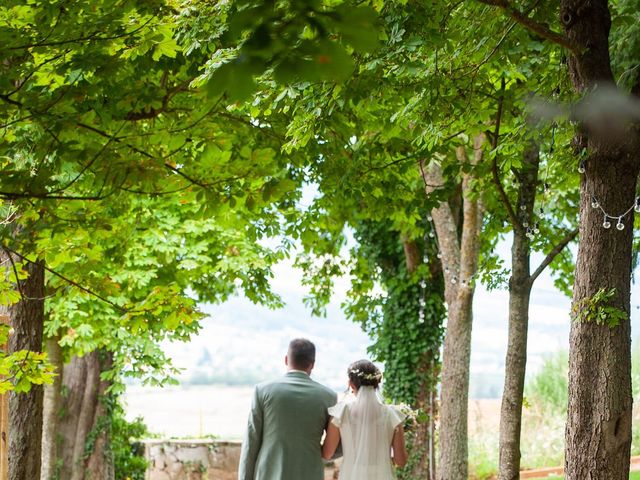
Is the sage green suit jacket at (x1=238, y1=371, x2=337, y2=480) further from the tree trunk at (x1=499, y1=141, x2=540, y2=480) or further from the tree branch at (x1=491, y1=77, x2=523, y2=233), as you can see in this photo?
the tree branch at (x1=491, y1=77, x2=523, y2=233)

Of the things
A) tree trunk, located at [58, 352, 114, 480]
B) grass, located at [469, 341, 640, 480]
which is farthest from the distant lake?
grass, located at [469, 341, 640, 480]

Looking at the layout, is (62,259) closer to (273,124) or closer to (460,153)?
(273,124)

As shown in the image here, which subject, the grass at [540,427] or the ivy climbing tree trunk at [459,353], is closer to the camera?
the ivy climbing tree trunk at [459,353]

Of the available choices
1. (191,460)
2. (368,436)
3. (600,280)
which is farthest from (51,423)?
(600,280)

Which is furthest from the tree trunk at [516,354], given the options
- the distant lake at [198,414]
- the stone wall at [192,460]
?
the distant lake at [198,414]

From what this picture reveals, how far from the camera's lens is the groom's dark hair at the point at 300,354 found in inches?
242

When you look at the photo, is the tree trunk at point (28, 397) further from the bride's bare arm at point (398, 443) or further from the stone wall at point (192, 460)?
the stone wall at point (192, 460)

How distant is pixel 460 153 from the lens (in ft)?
37.6

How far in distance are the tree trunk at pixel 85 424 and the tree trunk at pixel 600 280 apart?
12612 millimetres

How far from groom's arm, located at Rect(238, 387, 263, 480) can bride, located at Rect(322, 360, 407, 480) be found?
640 millimetres

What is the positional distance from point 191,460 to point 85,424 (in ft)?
9.07

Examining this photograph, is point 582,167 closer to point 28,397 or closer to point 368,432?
point 368,432

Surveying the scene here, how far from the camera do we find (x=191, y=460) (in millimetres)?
14898

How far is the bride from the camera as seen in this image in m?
Answer: 6.58
